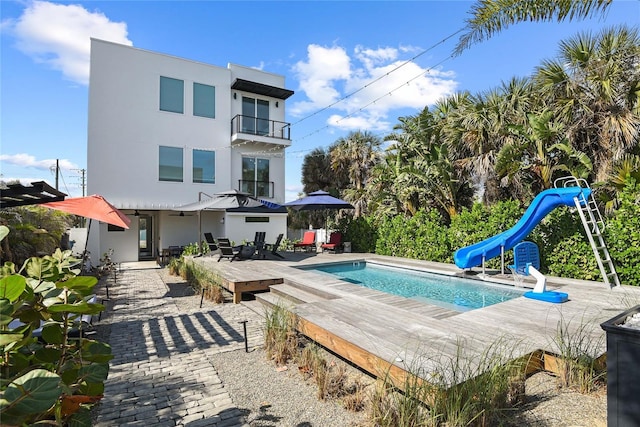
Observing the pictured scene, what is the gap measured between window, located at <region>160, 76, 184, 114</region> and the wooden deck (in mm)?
13224

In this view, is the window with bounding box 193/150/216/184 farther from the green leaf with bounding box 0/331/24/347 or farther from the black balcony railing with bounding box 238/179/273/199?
the green leaf with bounding box 0/331/24/347

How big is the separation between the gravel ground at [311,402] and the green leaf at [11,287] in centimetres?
250

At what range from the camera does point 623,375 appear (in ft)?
7.75

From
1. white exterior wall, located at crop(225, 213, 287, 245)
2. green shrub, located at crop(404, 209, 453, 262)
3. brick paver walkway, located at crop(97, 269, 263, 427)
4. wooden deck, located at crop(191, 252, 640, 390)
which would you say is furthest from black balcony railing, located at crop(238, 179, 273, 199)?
wooden deck, located at crop(191, 252, 640, 390)

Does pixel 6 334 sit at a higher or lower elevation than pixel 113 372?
higher

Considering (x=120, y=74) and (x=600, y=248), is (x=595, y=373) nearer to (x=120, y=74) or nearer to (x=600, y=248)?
(x=600, y=248)

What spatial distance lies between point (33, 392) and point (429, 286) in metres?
9.19

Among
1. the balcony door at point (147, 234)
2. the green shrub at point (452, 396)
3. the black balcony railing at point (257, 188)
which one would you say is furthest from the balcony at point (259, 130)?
the green shrub at point (452, 396)

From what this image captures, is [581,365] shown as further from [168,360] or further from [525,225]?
[525,225]

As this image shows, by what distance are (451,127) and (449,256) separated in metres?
5.10

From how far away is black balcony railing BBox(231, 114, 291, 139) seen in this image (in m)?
18.5

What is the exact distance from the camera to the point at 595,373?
3.57 metres

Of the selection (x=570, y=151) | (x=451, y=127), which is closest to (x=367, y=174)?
(x=451, y=127)

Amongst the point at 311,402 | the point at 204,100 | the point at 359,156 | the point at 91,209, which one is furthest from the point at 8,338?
the point at 359,156
